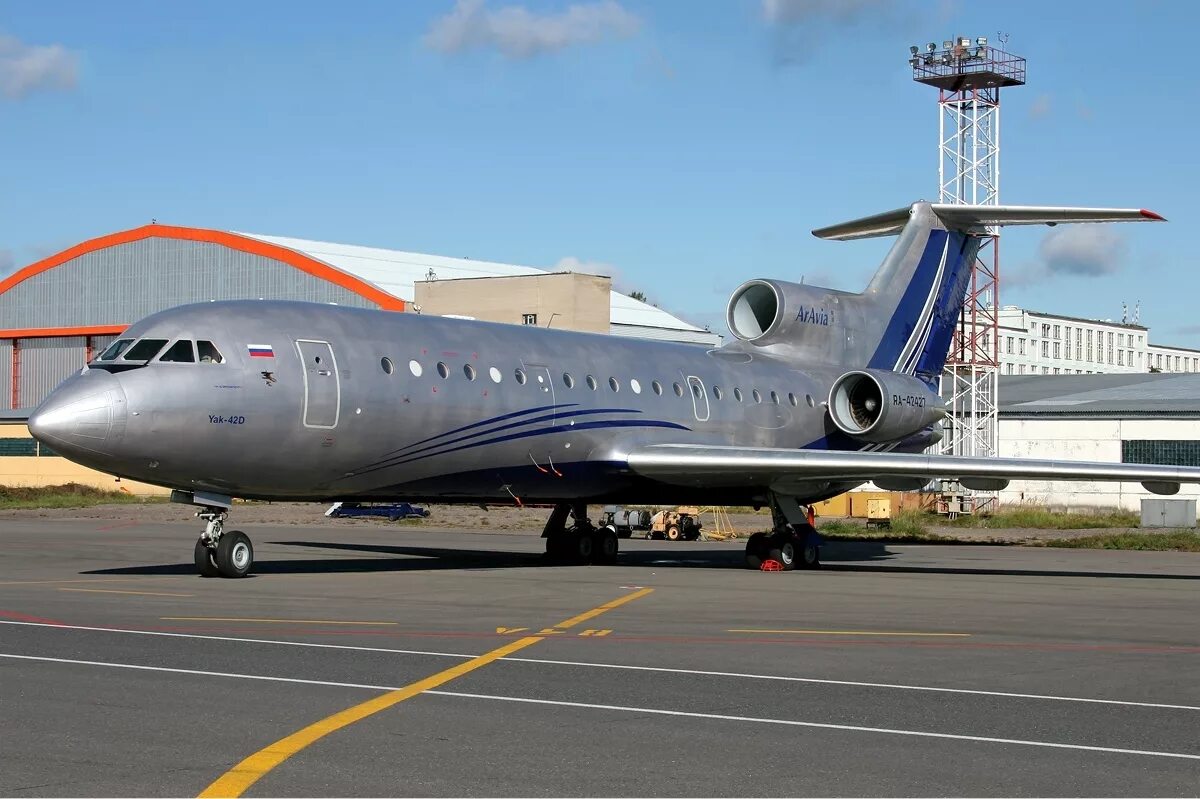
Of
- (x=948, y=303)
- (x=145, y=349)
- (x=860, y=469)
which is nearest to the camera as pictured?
(x=145, y=349)

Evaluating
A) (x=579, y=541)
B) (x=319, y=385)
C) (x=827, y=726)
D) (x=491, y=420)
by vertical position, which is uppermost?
(x=319, y=385)

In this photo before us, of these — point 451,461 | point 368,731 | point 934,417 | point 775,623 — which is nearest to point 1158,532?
point 934,417

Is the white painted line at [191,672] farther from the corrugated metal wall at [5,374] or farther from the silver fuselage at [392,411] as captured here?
the corrugated metal wall at [5,374]

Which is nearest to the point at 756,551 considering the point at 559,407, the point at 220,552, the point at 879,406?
the point at 559,407

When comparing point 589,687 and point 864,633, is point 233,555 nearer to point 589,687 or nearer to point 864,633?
point 864,633

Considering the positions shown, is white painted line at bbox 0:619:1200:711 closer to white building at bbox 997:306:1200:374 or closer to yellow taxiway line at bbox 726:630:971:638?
yellow taxiway line at bbox 726:630:971:638

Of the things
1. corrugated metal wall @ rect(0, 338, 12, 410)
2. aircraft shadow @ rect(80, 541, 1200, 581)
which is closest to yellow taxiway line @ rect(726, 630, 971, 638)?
aircraft shadow @ rect(80, 541, 1200, 581)

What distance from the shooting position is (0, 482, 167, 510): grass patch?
56.0 m

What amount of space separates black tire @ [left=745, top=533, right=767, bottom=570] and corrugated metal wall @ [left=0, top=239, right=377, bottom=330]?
41391 mm

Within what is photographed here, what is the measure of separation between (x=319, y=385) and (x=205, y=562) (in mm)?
3059

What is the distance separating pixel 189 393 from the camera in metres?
20.9

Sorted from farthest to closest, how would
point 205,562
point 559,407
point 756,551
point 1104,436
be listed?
point 1104,436 < point 756,551 < point 559,407 < point 205,562

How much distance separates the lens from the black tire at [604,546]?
2877 centimetres

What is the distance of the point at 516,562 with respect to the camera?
1109 inches
